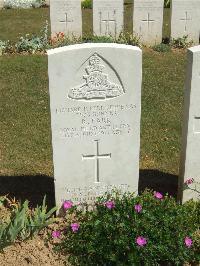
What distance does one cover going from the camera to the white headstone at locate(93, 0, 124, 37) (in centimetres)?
1195

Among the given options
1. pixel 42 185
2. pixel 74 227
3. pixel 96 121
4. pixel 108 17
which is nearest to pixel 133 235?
pixel 74 227

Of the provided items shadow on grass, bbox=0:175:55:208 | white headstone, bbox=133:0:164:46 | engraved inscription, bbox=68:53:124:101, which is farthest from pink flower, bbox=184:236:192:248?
white headstone, bbox=133:0:164:46

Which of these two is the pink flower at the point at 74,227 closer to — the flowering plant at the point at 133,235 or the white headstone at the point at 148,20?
the flowering plant at the point at 133,235

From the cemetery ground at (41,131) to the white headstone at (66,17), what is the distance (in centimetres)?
152

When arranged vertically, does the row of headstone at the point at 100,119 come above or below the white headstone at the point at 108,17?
below

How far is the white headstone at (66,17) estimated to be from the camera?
39.4 ft

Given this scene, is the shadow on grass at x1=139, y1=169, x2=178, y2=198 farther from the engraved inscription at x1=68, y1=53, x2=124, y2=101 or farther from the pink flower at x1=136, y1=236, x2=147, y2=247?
the engraved inscription at x1=68, y1=53, x2=124, y2=101

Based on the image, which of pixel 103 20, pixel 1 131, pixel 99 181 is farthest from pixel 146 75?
pixel 99 181

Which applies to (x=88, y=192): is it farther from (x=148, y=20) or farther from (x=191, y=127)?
(x=148, y=20)

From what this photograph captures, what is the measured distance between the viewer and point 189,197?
5.36 metres

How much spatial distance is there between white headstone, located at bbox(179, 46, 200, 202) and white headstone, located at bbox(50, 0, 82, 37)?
7.83 meters

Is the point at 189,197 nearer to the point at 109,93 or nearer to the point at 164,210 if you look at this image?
the point at 164,210

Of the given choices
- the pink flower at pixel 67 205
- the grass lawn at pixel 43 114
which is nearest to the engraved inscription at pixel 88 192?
the pink flower at pixel 67 205

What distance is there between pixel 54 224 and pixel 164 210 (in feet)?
3.89
